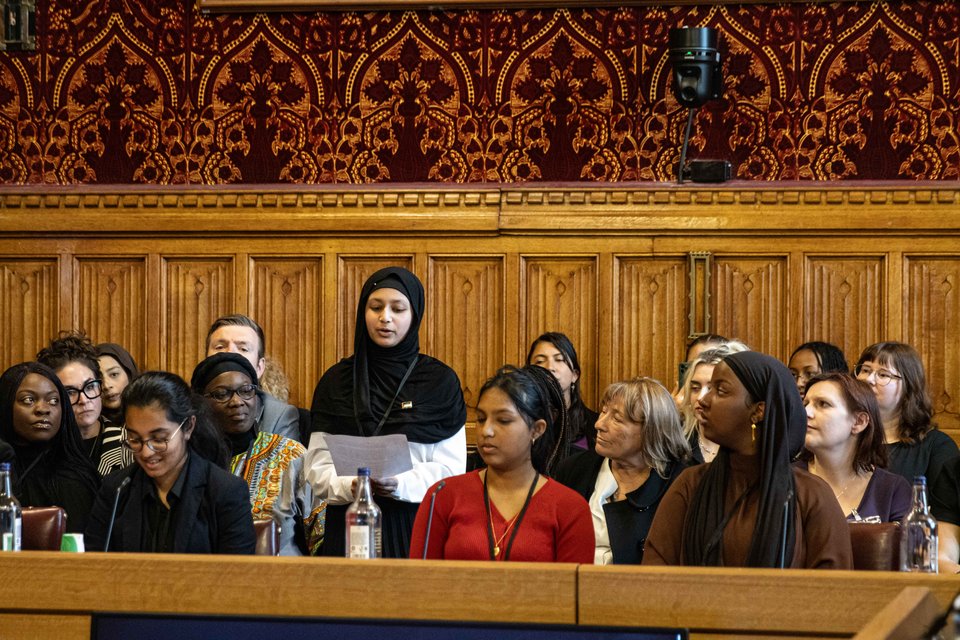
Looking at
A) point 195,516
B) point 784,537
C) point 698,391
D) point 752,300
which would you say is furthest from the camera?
point 752,300

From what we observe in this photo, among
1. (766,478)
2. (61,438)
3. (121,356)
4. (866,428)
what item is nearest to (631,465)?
(866,428)

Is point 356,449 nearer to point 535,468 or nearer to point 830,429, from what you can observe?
point 535,468

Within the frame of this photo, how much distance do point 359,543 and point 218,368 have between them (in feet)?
4.72

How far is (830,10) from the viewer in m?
6.35

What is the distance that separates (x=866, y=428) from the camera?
4.36 metres

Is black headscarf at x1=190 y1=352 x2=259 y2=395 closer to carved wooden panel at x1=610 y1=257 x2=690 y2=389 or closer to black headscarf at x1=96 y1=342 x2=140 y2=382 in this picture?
black headscarf at x1=96 y1=342 x2=140 y2=382

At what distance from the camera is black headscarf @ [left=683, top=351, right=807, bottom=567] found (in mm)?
3236

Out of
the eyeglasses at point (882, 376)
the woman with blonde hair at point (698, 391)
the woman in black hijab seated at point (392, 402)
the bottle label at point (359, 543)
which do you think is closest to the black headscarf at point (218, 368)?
the woman in black hijab seated at point (392, 402)

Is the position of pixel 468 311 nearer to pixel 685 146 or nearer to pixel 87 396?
pixel 685 146

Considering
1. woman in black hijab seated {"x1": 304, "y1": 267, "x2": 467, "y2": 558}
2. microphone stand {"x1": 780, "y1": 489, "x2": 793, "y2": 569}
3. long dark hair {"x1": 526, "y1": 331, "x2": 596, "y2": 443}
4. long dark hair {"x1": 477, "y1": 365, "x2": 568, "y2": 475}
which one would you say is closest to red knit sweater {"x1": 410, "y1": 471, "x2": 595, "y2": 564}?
long dark hair {"x1": 477, "y1": 365, "x2": 568, "y2": 475}

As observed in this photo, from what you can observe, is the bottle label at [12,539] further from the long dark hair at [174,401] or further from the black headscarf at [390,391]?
the black headscarf at [390,391]

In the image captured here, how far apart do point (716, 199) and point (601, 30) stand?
37.5 inches

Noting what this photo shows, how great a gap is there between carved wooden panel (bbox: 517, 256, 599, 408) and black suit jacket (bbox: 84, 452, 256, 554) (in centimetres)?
276

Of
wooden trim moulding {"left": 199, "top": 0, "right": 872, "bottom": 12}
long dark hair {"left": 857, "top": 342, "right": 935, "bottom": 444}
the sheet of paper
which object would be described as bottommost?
the sheet of paper
